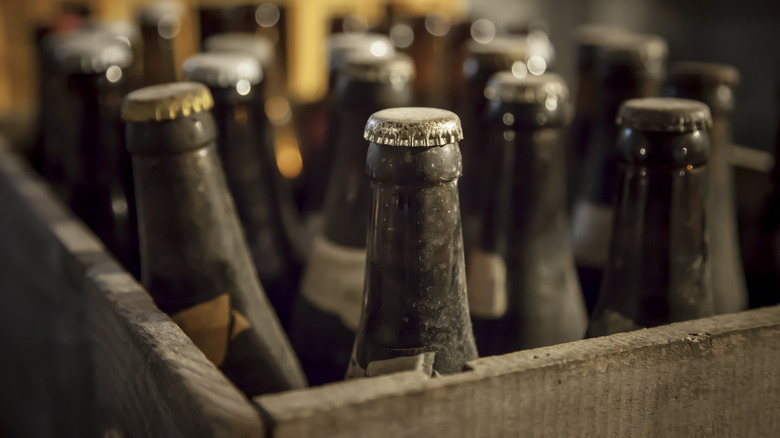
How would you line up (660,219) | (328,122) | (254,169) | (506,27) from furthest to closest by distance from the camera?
(506,27)
(328,122)
(254,169)
(660,219)

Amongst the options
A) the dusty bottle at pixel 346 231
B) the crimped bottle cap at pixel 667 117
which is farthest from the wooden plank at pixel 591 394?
the dusty bottle at pixel 346 231

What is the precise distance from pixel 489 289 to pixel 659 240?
0.46ft

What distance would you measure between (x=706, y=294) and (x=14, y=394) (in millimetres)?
709

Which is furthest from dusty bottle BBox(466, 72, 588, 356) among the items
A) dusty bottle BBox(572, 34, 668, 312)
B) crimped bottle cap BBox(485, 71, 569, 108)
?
dusty bottle BBox(572, 34, 668, 312)

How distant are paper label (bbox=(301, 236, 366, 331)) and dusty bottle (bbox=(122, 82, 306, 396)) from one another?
0.22 feet

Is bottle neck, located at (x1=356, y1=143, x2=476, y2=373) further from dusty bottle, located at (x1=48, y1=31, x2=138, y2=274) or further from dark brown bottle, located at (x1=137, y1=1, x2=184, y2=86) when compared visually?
dark brown bottle, located at (x1=137, y1=1, x2=184, y2=86)

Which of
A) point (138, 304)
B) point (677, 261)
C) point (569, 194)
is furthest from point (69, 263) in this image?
point (569, 194)

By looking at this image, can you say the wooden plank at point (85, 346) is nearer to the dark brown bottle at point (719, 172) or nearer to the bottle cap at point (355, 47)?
the bottle cap at point (355, 47)

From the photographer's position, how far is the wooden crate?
11.2 inches

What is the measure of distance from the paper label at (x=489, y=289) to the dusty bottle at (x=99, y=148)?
35 centimetres

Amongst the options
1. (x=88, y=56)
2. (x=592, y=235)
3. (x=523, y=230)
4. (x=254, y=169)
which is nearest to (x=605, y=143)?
(x=592, y=235)

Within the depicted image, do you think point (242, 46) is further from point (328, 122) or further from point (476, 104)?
point (476, 104)

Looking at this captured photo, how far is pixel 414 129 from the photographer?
0.33m

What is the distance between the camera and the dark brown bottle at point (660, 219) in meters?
0.39
